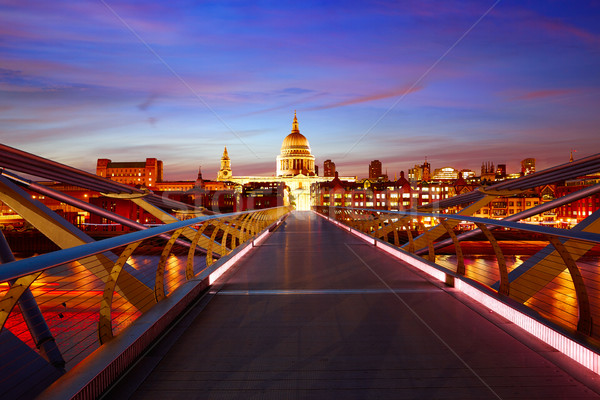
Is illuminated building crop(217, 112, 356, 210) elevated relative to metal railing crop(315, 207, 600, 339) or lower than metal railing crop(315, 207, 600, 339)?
elevated

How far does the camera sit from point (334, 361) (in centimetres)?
356

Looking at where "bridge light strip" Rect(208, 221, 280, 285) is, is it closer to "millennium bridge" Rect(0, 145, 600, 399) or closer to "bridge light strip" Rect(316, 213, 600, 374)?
"millennium bridge" Rect(0, 145, 600, 399)

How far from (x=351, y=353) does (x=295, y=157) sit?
180659 millimetres

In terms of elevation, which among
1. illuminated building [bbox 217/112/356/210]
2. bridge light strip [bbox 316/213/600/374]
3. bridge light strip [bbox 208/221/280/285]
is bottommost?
bridge light strip [bbox 208/221/280/285]

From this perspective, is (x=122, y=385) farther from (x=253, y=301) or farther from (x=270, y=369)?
(x=253, y=301)

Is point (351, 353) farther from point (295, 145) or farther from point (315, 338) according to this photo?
point (295, 145)

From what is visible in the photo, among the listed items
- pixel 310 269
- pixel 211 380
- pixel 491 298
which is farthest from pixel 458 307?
pixel 310 269

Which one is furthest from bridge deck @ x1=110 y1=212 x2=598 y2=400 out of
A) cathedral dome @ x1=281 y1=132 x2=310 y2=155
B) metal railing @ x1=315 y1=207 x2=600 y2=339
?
cathedral dome @ x1=281 y1=132 x2=310 y2=155

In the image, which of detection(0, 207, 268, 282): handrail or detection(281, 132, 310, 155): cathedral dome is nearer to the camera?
detection(0, 207, 268, 282): handrail

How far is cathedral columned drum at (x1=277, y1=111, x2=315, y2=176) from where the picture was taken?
183250 mm

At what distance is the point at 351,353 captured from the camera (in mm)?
3738

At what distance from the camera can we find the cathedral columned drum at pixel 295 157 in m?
183

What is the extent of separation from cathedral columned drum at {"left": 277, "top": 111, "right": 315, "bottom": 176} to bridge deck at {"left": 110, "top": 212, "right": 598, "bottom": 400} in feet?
575

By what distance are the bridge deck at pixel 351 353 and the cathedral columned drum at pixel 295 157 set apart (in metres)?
175
